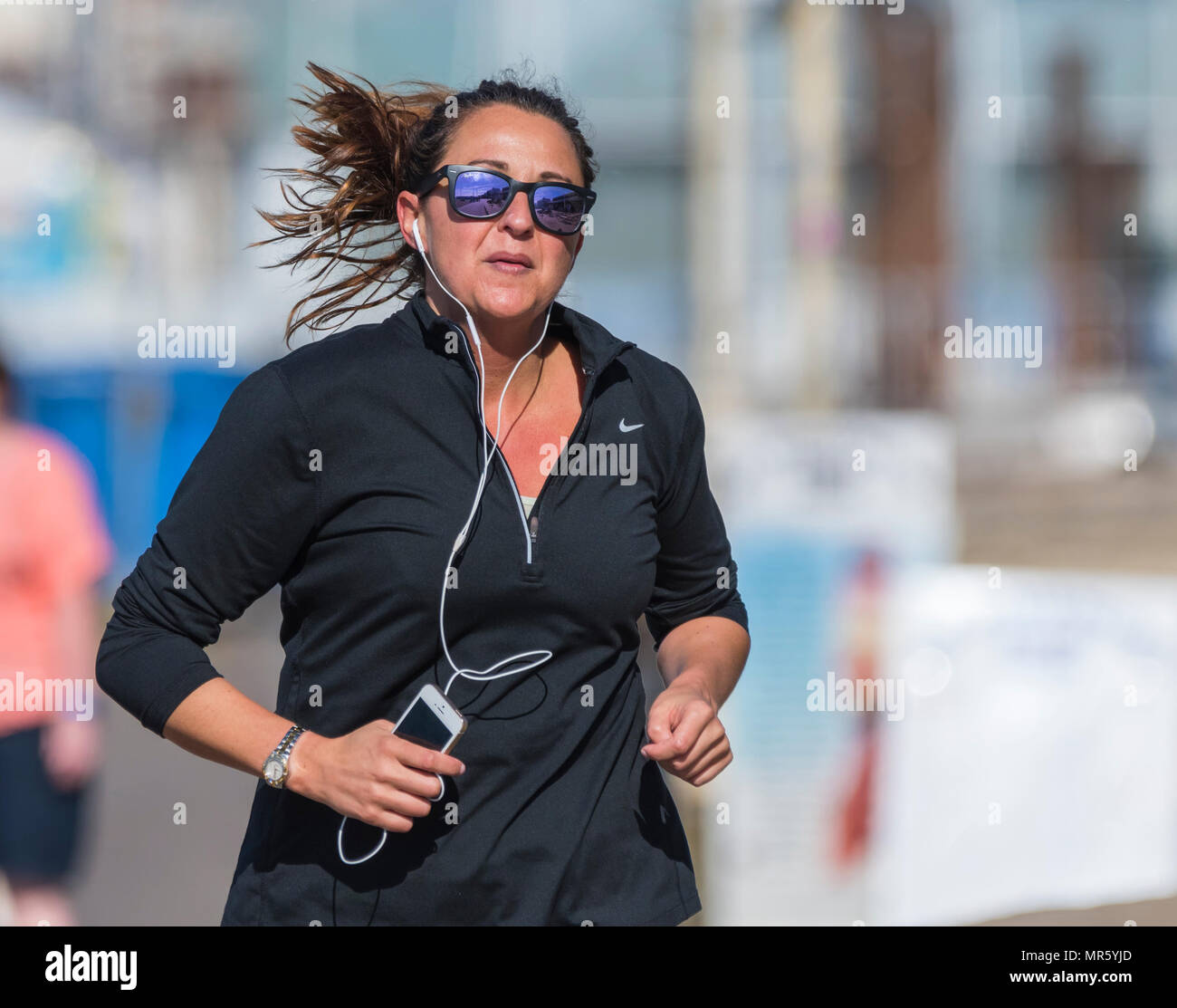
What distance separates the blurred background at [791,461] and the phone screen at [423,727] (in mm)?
959

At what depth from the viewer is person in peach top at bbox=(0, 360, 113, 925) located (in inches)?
170

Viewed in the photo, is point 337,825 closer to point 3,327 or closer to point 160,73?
point 3,327

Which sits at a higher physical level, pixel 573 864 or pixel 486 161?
pixel 486 161

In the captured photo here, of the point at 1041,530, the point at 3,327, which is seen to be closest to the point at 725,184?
the point at 3,327

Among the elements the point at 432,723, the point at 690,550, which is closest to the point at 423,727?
the point at 432,723

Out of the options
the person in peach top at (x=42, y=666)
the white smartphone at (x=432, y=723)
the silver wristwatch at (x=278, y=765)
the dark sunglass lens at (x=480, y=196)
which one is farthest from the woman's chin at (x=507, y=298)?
the person in peach top at (x=42, y=666)

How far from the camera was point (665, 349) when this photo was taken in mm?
23469

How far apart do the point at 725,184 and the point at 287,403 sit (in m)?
8.76

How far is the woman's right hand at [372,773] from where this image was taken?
74.4 inches

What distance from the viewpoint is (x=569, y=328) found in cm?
229

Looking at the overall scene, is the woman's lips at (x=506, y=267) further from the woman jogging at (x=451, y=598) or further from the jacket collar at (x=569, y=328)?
the jacket collar at (x=569, y=328)

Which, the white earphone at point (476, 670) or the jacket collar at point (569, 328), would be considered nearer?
the white earphone at point (476, 670)

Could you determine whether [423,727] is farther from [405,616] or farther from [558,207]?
[558,207]

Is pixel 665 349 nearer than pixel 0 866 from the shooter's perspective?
No
